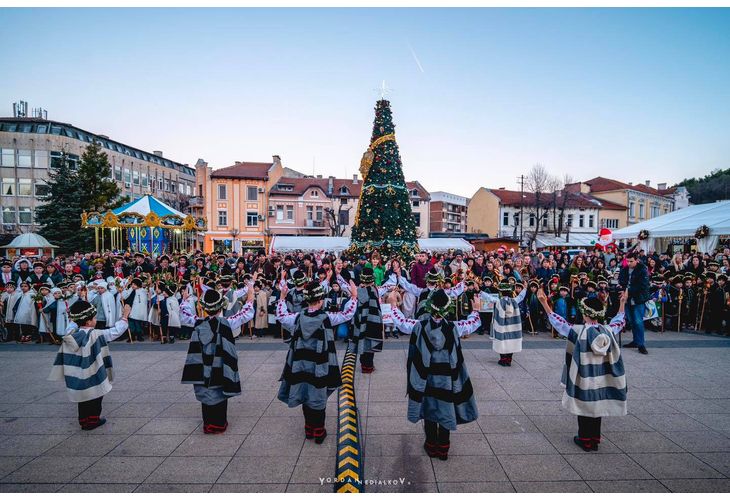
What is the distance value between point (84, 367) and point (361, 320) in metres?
4.50

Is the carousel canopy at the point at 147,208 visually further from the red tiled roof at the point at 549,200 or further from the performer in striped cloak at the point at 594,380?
the red tiled roof at the point at 549,200

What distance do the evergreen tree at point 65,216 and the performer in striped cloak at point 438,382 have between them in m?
33.2

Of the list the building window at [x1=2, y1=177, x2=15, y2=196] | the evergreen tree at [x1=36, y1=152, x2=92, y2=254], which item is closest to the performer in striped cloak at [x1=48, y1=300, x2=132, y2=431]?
the evergreen tree at [x1=36, y1=152, x2=92, y2=254]

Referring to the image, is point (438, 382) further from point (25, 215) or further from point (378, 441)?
point (25, 215)

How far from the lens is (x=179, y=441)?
5.01 meters

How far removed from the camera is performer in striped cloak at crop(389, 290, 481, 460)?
4.49 meters

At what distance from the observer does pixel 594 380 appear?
4688 mm

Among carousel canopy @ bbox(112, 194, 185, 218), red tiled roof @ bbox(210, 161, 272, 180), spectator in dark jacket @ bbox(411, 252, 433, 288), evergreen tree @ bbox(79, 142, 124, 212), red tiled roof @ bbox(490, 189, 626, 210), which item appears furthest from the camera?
red tiled roof @ bbox(490, 189, 626, 210)

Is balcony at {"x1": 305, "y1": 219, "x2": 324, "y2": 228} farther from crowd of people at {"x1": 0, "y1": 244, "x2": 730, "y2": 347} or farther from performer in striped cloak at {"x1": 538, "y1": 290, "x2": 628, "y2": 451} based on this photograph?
performer in striped cloak at {"x1": 538, "y1": 290, "x2": 628, "y2": 451}

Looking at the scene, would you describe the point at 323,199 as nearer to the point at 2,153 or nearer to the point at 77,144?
the point at 77,144

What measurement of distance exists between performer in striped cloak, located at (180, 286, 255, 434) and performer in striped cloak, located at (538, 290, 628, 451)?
4341 millimetres

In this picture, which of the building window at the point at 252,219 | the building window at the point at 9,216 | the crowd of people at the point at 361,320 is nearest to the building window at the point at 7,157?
the building window at the point at 9,216

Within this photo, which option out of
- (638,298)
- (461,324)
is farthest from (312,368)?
(638,298)

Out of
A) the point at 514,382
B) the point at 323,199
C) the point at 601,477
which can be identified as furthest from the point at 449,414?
the point at 323,199
